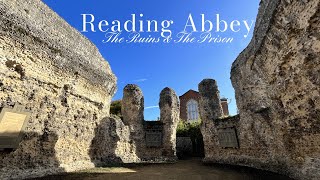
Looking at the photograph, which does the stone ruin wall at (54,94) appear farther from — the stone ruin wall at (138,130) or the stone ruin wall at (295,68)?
the stone ruin wall at (295,68)

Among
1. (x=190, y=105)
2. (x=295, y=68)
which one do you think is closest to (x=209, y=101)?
(x=295, y=68)

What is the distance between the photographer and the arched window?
29.3 metres

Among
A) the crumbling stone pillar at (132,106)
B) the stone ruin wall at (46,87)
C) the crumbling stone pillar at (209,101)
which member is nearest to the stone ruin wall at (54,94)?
the stone ruin wall at (46,87)

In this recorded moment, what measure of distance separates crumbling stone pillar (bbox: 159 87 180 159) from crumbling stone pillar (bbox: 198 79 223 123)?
2.15 metres

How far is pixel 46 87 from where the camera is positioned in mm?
8195

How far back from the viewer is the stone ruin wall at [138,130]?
12.3 metres

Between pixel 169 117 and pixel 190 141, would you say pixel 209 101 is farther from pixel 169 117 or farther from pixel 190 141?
pixel 190 141

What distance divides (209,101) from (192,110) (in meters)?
16.0

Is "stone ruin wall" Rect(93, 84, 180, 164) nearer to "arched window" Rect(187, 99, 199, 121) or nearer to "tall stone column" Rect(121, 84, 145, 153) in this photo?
"tall stone column" Rect(121, 84, 145, 153)

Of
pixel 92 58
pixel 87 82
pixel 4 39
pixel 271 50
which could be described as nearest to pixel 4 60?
pixel 4 39

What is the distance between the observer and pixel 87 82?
34.9ft

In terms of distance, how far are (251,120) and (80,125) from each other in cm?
775

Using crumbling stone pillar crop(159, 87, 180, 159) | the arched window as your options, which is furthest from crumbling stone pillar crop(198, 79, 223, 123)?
the arched window

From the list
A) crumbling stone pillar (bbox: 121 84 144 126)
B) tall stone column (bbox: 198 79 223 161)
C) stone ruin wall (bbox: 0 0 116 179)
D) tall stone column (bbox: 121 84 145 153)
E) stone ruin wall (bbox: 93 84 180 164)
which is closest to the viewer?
stone ruin wall (bbox: 0 0 116 179)
